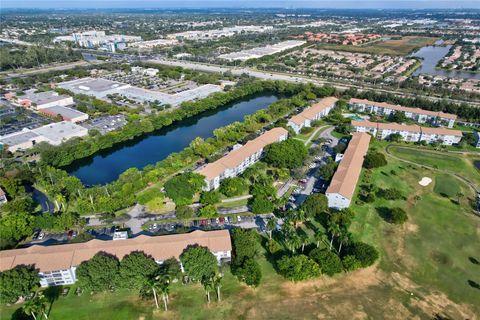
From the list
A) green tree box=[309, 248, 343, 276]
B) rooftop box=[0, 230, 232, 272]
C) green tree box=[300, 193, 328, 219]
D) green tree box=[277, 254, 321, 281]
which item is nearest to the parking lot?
rooftop box=[0, 230, 232, 272]

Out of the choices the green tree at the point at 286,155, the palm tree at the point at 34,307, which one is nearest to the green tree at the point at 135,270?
the palm tree at the point at 34,307

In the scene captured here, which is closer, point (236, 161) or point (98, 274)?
point (98, 274)

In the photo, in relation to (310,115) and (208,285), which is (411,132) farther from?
(208,285)

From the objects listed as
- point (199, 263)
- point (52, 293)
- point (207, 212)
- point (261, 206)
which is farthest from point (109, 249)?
point (261, 206)

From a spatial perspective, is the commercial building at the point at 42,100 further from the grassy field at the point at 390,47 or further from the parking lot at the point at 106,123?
the grassy field at the point at 390,47

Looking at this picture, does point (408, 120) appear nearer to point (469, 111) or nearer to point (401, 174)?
point (469, 111)

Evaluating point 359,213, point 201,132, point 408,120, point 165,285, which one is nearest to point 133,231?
point 165,285
